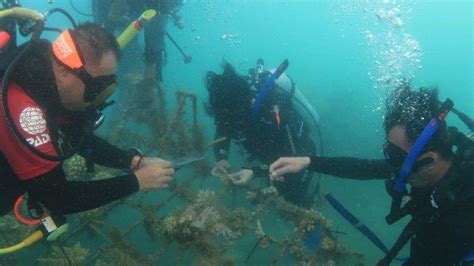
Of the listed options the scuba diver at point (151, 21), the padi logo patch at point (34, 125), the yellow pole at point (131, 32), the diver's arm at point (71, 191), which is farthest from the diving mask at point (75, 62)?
the scuba diver at point (151, 21)

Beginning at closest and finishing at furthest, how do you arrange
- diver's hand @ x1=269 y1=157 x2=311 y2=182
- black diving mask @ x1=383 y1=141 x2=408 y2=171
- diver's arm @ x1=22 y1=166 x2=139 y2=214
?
diver's arm @ x1=22 y1=166 x2=139 y2=214
black diving mask @ x1=383 y1=141 x2=408 y2=171
diver's hand @ x1=269 y1=157 x2=311 y2=182

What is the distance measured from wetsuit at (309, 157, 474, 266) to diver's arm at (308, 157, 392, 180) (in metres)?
0.84

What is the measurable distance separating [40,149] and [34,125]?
0.59 ft

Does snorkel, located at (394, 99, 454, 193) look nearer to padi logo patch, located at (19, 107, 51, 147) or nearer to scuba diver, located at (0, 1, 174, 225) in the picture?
scuba diver, located at (0, 1, 174, 225)

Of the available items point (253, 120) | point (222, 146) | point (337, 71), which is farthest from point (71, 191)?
point (337, 71)

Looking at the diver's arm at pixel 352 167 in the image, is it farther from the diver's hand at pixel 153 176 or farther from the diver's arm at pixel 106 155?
the diver's arm at pixel 106 155

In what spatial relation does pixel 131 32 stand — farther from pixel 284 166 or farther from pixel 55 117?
pixel 284 166

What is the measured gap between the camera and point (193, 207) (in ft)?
15.0

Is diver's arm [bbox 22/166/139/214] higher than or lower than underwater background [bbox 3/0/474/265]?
higher

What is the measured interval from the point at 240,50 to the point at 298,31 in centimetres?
5725

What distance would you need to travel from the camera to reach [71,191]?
3.02 m

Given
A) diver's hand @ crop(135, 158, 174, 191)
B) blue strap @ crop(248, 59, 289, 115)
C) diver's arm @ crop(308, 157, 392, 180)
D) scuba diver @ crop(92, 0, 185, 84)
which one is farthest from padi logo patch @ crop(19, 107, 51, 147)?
scuba diver @ crop(92, 0, 185, 84)

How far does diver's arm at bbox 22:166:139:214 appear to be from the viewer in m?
2.88

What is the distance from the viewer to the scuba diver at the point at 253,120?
5902mm
